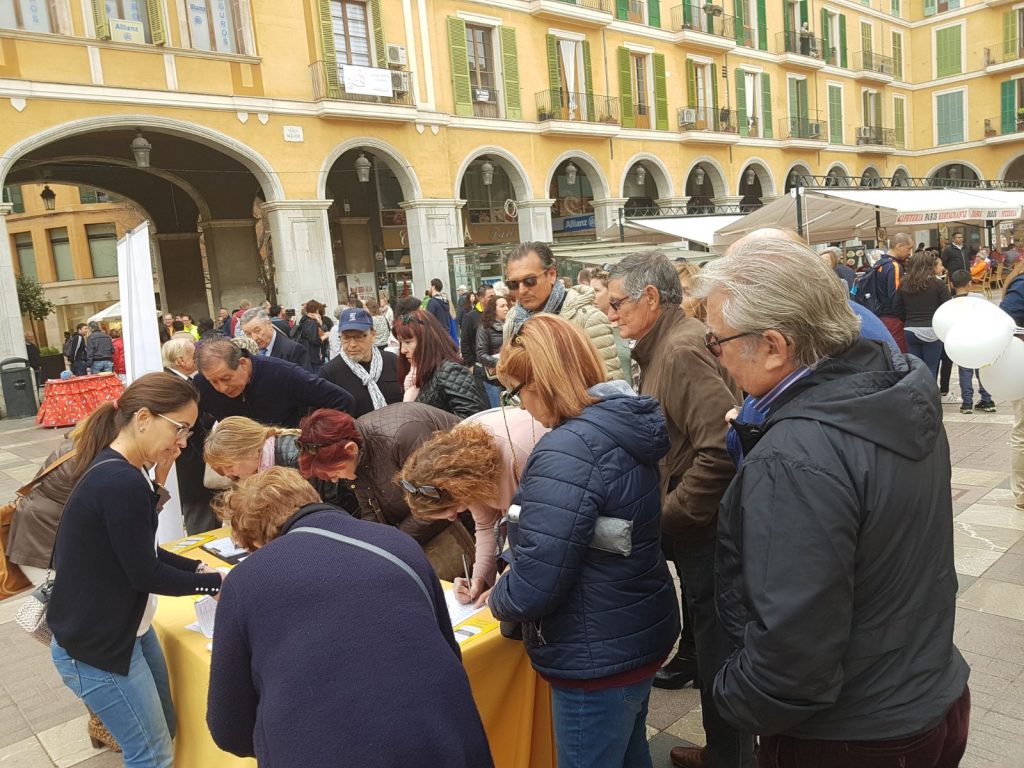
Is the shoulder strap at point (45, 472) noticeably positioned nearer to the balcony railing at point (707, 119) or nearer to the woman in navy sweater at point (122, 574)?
the woman in navy sweater at point (122, 574)

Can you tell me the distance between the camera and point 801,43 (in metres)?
29.3

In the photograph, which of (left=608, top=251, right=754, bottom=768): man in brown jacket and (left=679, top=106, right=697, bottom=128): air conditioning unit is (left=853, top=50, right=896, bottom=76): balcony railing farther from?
(left=608, top=251, right=754, bottom=768): man in brown jacket

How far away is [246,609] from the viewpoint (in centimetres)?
157

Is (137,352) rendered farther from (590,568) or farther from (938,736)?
(938,736)

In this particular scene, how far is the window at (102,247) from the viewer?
32.5 m

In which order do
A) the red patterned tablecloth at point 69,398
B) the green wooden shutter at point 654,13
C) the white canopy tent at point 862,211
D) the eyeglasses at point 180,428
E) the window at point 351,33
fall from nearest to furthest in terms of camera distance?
Answer: the eyeglasses at point 180,428
the white canopy tent at point 862,211
the red patterned tablecloth at point 69,398
the window at point 351,33
the green wooden shutter at point 654,13

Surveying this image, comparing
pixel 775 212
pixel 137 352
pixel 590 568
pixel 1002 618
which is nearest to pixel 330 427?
pixel 590 568

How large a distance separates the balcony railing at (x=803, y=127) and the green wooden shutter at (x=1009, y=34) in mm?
10022

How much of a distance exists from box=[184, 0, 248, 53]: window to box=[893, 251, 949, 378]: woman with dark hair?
14.1 metres

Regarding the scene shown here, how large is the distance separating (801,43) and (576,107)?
13.2 metres

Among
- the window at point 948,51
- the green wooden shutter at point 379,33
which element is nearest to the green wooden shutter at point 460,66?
the green wooden shutter at point 379,33

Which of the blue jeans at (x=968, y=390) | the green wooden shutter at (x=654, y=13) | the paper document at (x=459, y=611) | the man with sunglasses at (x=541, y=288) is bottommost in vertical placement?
the blue jeans at (x=968, y=390)

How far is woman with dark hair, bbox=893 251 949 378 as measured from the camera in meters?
7.77

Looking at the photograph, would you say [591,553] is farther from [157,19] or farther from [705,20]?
[705,20]
